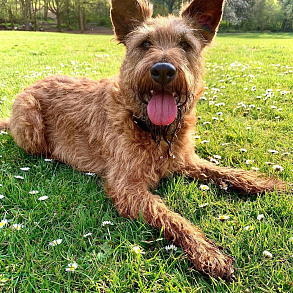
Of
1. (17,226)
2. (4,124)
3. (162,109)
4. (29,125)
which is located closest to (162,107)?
(162,109)

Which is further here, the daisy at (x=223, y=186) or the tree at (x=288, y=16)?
the tree at (x=288, y=16)

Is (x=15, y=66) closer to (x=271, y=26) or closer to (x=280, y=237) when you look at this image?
(x=280, y=237)

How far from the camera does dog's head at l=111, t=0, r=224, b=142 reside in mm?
2592

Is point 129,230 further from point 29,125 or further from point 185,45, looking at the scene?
point 29,125

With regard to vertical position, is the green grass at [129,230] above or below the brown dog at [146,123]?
below

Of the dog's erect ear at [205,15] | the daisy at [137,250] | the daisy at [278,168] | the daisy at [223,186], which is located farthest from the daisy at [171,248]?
the dog's erect ear at [205,15]

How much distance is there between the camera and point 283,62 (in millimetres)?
10055

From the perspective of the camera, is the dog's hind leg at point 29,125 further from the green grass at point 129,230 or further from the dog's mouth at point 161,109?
the dog's mouth at point 161,109

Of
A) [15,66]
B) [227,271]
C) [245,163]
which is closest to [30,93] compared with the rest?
[245,163]

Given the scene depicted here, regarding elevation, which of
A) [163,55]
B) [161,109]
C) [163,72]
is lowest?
[161,109]

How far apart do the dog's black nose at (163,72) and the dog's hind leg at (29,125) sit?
2142 mm

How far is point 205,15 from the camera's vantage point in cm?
316

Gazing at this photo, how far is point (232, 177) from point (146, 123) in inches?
45.2

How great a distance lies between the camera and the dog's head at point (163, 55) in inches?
102
